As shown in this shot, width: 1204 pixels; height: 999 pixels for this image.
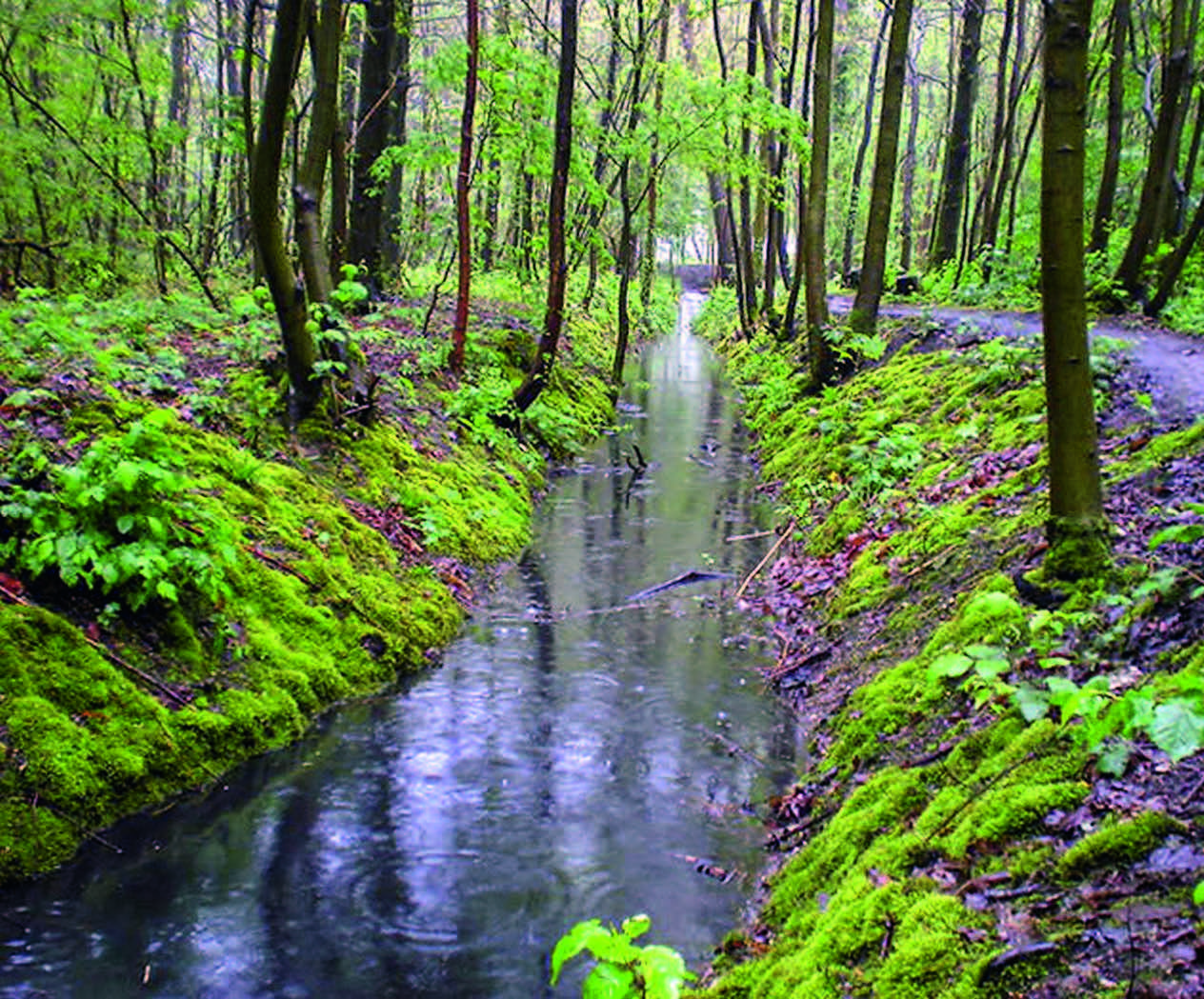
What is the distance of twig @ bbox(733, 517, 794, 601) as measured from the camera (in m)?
8.59

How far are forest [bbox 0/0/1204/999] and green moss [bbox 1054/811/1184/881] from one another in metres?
0.02

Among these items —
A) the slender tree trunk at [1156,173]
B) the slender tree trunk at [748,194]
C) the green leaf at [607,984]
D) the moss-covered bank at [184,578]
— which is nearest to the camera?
the green leaf at [607,984]

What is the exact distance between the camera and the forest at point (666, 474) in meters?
3.09

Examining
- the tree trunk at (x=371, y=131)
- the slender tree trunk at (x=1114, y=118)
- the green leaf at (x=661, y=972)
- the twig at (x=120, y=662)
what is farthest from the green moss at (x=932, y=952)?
the slender tree trunk at (x=1114, y=118)

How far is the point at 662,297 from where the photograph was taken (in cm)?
3997

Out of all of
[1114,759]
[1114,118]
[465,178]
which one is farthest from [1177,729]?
[1114,118]

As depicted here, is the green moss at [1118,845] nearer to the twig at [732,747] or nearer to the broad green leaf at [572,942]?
the broad green leaf at [572,942]

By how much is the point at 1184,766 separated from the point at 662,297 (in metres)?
38.4

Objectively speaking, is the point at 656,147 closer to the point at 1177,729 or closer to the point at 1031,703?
the point at 1031,703

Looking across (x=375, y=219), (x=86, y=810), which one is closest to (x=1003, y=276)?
(x=375, y=219)

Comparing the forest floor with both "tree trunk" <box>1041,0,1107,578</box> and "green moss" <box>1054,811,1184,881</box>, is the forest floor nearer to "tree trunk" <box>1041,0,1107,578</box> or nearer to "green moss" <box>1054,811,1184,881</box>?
"green moss" <box>1054,811,1184,881</box>

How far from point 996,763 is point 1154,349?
26.8ft

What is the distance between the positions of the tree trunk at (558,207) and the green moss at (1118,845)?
11015 mm

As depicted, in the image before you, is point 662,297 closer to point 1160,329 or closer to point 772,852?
point 1160,329
